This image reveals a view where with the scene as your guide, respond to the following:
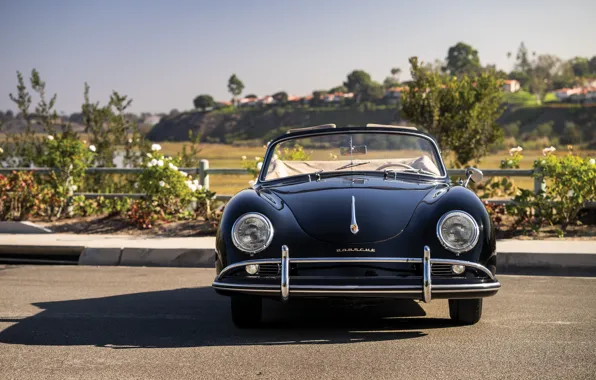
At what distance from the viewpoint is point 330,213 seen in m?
6.21

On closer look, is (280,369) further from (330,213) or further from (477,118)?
(477,118)

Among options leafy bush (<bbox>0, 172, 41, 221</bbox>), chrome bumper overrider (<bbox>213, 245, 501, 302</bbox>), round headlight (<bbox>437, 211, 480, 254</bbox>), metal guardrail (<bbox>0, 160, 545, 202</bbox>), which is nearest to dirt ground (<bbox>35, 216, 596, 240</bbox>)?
leafy bush (<bbox>0, 172, 41, 221</bbox>)

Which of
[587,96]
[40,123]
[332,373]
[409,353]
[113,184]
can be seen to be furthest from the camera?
[587,96]

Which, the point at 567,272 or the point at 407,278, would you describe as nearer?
the point at 407,278

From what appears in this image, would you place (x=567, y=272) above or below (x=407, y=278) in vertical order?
below

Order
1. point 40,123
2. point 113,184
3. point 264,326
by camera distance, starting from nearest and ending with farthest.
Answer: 1. point 264,326
2. point 113,184
3. point 40,123

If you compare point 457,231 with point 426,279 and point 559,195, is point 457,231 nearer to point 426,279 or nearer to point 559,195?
point 426,279

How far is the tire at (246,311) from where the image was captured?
646 centimetres

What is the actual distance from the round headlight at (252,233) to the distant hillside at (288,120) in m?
117

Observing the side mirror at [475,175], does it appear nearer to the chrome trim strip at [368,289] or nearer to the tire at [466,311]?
the tire at [466,311]

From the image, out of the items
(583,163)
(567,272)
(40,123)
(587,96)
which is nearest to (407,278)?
(567,272)

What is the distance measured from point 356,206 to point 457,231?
73cm

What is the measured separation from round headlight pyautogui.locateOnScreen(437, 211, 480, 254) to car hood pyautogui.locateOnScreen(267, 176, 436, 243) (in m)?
0.25

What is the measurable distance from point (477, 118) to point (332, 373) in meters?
14.8
